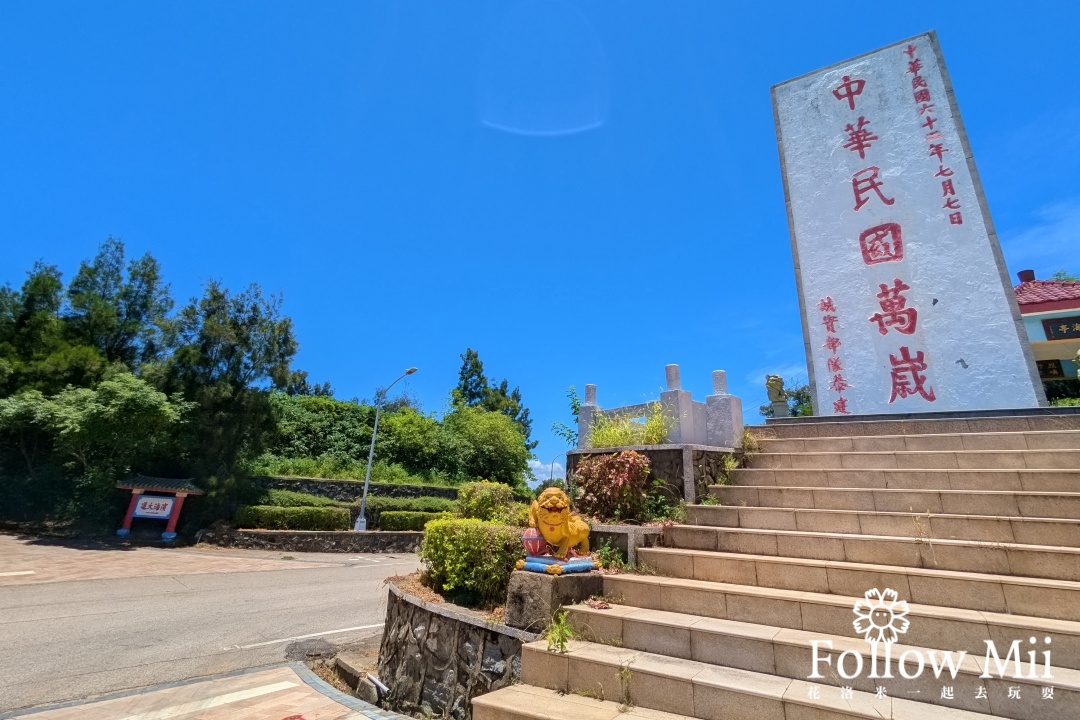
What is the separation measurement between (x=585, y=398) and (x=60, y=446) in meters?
19.0

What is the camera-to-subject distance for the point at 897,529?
13.4 ft

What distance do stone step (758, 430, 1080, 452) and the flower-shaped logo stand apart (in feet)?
9.41

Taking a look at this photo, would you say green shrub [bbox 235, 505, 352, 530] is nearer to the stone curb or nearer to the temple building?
the stone curb

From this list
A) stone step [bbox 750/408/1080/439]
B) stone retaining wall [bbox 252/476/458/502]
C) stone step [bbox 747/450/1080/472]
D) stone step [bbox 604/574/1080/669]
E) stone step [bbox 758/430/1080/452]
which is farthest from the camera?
stone retaining wall [bbox 252/476/458/502]

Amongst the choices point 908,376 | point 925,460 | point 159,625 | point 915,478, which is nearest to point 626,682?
point 915,478

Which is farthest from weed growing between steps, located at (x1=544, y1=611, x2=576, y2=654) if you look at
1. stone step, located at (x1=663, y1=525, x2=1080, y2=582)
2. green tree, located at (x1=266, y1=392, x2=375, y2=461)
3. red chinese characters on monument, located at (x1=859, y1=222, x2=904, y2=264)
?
green tree, located at (x1=266, y1=392, x2=375, y2=461)

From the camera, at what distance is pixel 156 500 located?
15.9 m

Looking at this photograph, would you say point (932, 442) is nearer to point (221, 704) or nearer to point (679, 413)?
point (679, 413)

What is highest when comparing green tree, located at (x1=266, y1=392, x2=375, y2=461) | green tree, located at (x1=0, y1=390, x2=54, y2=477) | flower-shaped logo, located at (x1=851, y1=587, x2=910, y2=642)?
green tree, located at (x1=266, y1=392, x2=375, y2=461)

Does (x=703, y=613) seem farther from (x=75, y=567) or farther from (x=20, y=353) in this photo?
(x=20, y=353)

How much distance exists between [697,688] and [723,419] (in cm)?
366

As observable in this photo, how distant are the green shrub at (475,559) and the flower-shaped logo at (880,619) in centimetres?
266

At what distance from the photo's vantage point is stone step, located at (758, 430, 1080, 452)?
16.5 ft

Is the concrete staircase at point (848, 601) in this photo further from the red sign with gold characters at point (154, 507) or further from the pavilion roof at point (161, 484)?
the red sign with gold characters at point (154, 507)
